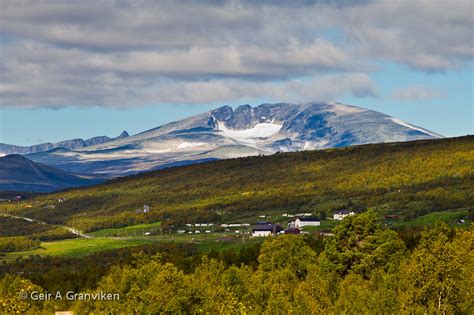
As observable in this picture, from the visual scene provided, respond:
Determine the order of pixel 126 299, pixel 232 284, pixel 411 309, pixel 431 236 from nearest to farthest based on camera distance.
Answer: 1. pixel 411 309
2. pixel 126 299
3. pixel 232 284
4. pixel 431 236

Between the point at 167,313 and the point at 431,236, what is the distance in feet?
264

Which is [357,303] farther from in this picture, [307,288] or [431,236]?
[431,236]

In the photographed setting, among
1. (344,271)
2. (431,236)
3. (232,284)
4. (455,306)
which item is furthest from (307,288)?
(431,236)

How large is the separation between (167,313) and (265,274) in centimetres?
5096

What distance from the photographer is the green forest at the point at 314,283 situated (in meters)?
108

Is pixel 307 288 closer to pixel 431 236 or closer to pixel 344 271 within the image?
pixel 344 271

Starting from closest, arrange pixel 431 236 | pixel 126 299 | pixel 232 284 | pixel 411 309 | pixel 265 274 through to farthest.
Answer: pixel 411 309 < pixel 126 299 < pixel 232 284 < pixel 265 274 < pixel 431 236

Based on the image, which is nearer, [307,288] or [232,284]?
[307,288]

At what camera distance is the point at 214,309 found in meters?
106

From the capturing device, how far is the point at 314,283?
436ft

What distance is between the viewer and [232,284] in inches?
5561

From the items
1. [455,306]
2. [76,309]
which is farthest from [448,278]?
[76,309]

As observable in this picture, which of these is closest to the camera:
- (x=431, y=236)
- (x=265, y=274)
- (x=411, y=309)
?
(x=411, y=309)

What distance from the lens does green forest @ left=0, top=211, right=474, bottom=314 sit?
108375 mm
